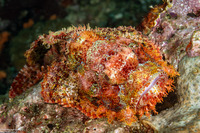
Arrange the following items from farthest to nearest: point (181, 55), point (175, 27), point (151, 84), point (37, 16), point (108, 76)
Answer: point (37, 16) → point (175, 27) → point (181, 55) → point (108, 76) → point (151, 84)

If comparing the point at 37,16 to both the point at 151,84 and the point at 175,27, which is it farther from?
the point at 151,84

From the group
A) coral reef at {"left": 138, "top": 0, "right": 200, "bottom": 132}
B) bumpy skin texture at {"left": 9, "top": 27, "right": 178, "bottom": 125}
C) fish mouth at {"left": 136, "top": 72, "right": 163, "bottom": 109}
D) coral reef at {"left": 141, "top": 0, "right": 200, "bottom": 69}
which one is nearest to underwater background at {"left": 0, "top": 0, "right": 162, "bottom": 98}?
coral reef at {"left": 141, "top": 0, "right": 200, "bottom": 69}

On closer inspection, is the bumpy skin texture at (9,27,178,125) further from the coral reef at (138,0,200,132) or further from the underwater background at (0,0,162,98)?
the underwater background at (0,0,162,98)

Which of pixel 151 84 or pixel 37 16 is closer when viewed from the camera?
pixel 151 84

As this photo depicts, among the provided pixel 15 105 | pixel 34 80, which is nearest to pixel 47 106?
pixel 15 105

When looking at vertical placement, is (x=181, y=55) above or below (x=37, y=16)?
below

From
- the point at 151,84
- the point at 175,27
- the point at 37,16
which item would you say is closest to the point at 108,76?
the point at 151,84

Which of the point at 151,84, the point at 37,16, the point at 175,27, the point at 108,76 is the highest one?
the point at 37,16

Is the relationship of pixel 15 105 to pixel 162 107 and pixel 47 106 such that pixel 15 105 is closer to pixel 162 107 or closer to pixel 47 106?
pixel 47 106
